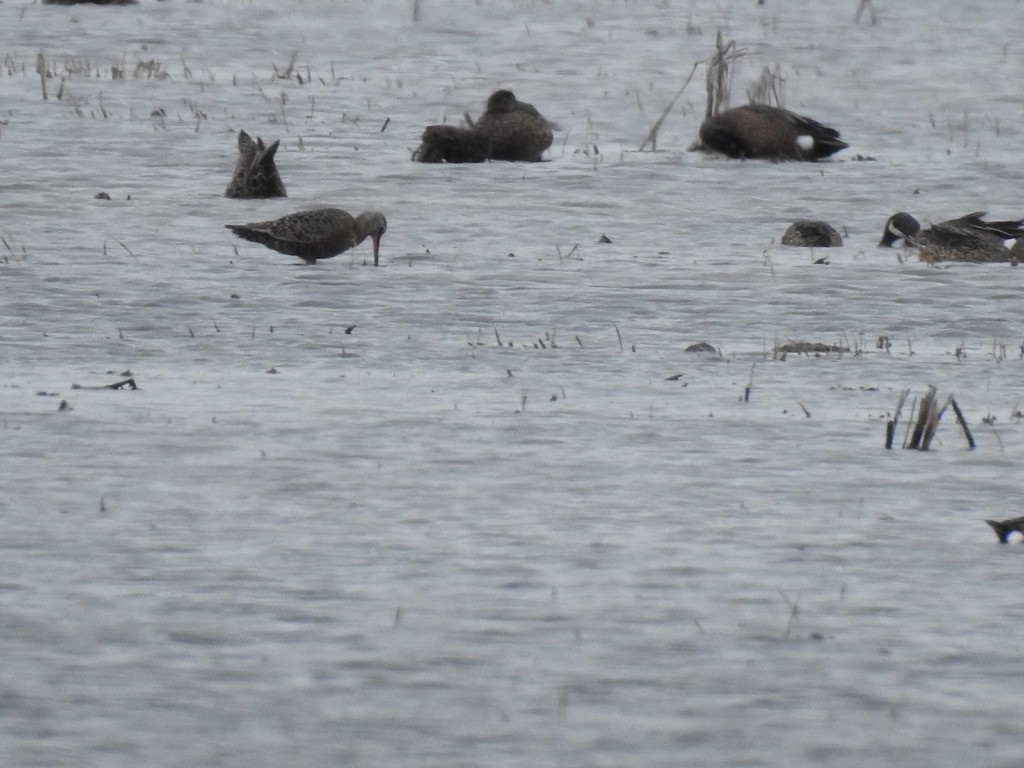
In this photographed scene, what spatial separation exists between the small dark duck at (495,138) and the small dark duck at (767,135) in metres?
1.68

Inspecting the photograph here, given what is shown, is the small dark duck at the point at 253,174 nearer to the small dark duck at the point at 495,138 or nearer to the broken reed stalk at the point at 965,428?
the small dark duck at the point at 495,138

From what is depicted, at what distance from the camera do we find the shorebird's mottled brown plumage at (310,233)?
12.6 meters

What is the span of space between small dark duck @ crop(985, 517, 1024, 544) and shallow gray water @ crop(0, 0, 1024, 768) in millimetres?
97

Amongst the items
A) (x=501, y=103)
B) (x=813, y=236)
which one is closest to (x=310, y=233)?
(x=813, y=236)

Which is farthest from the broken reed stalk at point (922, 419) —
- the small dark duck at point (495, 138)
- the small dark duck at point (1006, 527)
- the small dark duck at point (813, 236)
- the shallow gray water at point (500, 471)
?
the small dark duck at point (495, 138)

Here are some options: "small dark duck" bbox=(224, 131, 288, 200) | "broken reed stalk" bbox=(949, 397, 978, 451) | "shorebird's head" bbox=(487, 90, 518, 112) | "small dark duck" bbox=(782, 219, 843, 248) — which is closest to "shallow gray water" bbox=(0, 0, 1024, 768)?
"broken reed stalk" bbox=(949, 397, 978, 451)

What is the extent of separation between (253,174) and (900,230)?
521cm

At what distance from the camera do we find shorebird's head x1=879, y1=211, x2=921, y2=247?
13906mm

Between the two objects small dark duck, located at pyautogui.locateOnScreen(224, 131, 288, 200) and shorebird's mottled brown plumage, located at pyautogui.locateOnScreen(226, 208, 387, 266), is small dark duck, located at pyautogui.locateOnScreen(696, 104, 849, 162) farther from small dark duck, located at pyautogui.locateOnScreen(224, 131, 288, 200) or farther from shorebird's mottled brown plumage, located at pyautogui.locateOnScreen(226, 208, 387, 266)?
shorebird's mottled brown plumage, located at pyautogui.locateOnScreen(226, 208, 387, 266)

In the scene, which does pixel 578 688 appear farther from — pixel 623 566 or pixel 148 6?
pixel 148 6

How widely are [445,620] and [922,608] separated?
1388 mm

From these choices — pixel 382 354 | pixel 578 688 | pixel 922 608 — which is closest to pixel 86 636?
pixel 578 688

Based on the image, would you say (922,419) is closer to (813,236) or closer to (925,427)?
(925,427)

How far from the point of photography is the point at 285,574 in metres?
5.68
